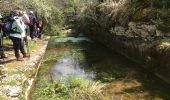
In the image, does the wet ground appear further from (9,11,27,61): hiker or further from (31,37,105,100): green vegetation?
(9,11,27,61): hiker

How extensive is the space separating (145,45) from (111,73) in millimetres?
1975

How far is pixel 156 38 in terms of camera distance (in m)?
12.9

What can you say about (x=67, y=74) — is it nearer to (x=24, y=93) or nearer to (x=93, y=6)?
(x=24, y=93)

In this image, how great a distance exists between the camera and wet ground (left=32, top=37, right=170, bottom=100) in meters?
9.73

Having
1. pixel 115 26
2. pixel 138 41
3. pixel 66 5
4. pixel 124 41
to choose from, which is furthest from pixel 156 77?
pixel 66 5

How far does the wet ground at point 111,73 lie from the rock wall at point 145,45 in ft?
0.98

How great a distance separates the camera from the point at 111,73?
12.4m

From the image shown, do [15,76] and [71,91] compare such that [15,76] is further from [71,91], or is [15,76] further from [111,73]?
[111,73]

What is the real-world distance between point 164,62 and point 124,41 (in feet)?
16.0

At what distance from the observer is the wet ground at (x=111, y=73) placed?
973 centimetres

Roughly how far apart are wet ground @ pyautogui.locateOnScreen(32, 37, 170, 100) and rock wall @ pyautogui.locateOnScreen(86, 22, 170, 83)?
30cm

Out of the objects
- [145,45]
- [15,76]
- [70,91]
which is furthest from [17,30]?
[145,45]

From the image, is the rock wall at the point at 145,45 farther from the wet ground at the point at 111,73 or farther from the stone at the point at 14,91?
the stone at the point at 14,91

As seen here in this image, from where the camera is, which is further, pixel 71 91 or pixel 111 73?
pixel 111 73
